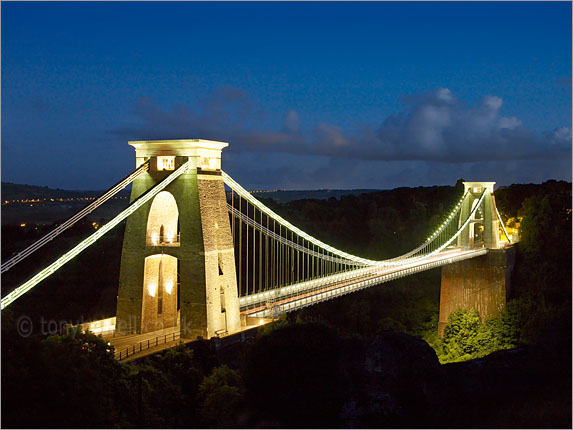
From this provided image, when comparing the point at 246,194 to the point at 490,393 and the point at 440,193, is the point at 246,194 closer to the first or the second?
the point at 490,393

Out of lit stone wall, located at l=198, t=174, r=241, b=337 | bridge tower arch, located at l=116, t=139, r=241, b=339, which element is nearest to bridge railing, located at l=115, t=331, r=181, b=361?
bridge tower arch, located at l=116, t=139, r=241, b=339

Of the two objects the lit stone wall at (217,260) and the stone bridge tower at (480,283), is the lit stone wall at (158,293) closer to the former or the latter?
the lit stone wall at (217,260)

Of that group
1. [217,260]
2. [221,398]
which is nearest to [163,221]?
[217,260]

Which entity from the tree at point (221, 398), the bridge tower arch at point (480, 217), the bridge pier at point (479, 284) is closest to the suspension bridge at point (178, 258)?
the tree at point (221, 398)

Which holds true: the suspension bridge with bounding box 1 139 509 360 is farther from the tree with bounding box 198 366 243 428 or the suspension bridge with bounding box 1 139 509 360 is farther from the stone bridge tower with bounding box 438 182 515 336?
the stone bridge tower with bounding box 438 182 515 336

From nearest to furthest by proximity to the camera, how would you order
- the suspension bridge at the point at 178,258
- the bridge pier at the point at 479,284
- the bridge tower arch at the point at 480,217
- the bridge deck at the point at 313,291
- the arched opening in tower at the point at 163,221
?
the suspension bridge at the point at 178,258 < the arched opening in tower at the point at 163,221 < the bridge deck at the point at 313,291 < the bridge pier at the point at 479,284 < the bridge tower arch at the point at 480,217

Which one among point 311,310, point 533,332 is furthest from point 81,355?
point 311,310

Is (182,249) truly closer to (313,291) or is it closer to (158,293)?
(158,293)
